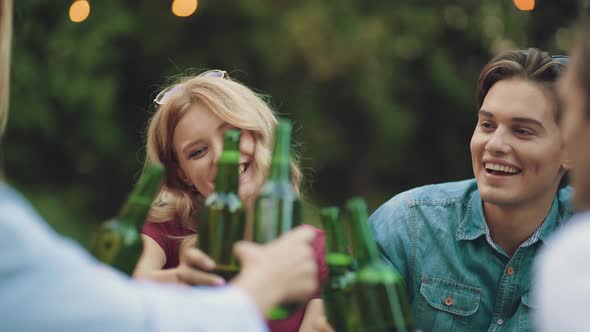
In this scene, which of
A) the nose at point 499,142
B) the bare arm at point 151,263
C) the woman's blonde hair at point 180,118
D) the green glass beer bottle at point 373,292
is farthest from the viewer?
the nose at point 499,142

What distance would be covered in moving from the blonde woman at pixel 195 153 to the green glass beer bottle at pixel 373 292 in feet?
2.04

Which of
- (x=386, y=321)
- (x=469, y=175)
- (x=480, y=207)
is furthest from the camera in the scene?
(x=469, y=175)

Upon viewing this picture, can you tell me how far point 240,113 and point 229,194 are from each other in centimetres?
74

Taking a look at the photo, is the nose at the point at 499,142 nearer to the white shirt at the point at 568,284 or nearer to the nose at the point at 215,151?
the nose at the point at 215,151

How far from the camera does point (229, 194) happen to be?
1.68 m

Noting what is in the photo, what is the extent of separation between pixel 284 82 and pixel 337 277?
969 centimetres

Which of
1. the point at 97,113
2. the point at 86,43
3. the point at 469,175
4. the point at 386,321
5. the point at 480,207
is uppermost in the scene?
the point at 386,321

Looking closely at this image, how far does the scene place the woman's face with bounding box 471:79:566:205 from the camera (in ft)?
8.26

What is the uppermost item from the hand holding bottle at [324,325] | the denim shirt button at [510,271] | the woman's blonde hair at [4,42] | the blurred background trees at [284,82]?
the woman's blonde hair at [4,42]

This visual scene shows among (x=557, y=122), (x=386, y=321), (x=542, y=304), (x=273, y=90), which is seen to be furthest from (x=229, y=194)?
(x=273, y=90)

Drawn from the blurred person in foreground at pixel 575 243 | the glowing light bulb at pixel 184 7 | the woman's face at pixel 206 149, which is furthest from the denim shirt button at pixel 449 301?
the glowing light bulb at pixel 184 7

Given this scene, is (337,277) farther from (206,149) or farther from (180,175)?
(180,175)

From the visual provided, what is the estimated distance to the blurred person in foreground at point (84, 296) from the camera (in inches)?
43.8

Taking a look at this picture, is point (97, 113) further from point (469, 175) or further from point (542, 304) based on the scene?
point (542, 304)
